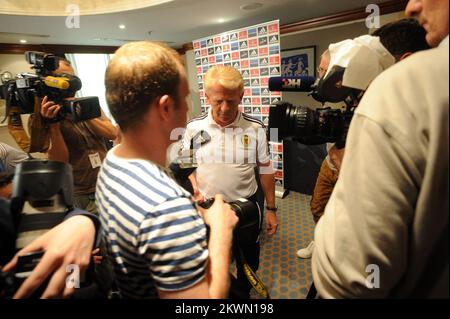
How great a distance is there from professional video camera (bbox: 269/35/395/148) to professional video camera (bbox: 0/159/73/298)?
725 mm

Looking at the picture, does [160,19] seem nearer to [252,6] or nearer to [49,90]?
[252,6]

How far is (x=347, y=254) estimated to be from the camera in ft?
1.47

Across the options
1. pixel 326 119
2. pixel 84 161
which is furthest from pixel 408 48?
pixel 84 161

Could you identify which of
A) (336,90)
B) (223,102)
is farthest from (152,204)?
(223,102)

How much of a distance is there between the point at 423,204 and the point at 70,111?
4.38ft

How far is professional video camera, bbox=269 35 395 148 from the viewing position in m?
0.65

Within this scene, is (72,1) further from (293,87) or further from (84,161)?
(293,87)

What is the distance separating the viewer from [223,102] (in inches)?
53.6

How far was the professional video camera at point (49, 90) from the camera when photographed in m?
1.11

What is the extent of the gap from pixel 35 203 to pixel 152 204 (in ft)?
0.89

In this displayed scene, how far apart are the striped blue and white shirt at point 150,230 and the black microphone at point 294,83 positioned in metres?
0.78
